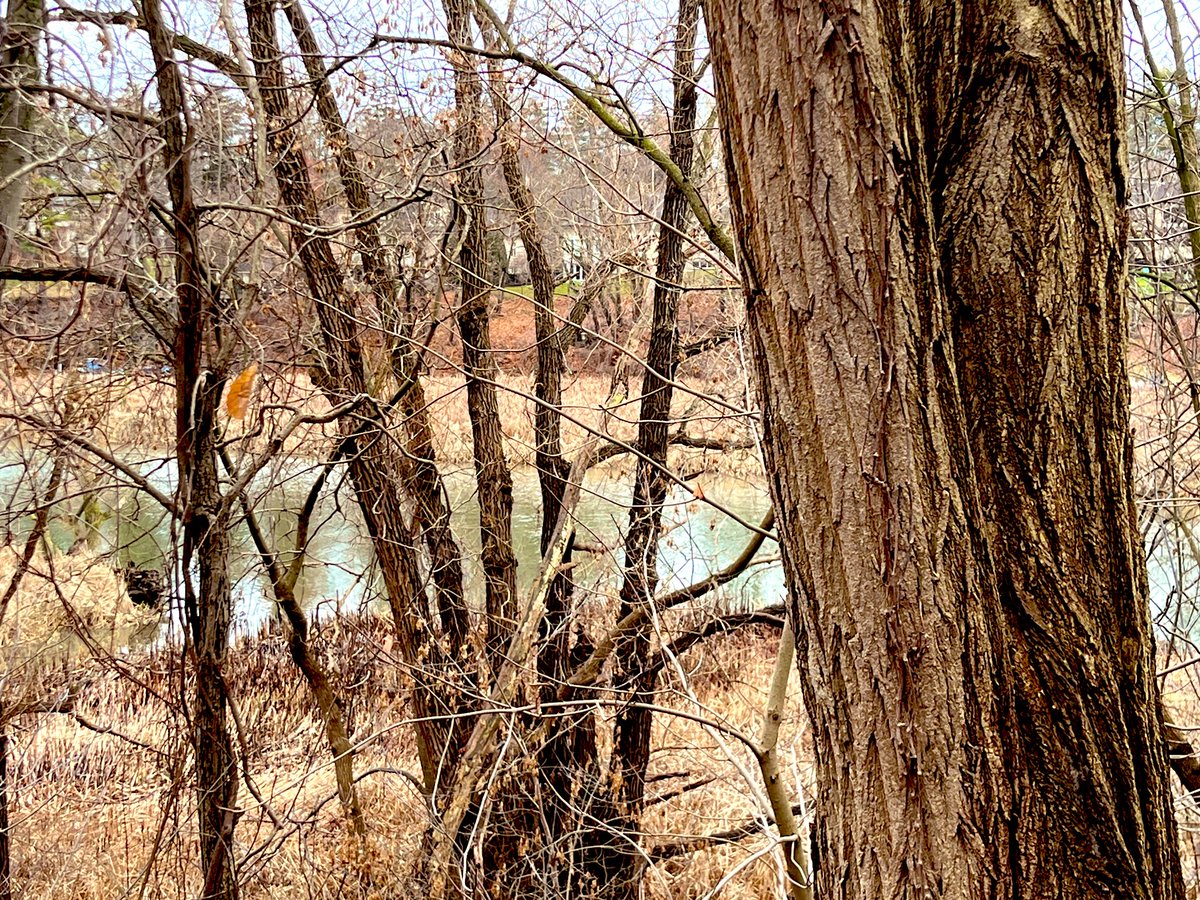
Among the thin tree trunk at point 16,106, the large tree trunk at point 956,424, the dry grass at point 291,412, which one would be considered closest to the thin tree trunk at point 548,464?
the dry grass at point 291,412

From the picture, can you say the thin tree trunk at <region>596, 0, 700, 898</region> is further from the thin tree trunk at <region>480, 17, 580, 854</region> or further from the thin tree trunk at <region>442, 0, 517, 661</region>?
the thin tree trunk at <region>442, 0, 517, 661</region>

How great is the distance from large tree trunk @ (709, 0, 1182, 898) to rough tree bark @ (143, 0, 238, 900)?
2.70m

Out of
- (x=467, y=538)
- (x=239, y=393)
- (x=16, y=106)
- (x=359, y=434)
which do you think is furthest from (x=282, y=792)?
(x=16, y=106)

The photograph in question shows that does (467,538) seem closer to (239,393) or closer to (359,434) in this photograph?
(359,434)

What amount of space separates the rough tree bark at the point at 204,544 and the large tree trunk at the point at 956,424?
270cm

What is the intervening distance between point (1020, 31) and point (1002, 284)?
40 centimetres

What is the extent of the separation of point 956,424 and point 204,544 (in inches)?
124

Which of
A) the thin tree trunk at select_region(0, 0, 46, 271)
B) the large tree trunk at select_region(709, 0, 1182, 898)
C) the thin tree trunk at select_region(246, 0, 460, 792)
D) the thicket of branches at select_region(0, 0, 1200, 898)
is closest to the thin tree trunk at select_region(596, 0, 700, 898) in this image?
the thicket of branches at select_region(0, 0, 1200, 898)

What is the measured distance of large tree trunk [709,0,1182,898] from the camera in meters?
1.44

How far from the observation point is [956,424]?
1.48 m

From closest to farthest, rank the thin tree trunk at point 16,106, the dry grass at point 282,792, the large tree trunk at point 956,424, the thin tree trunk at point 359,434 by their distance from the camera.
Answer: the large tree trunk at point 956,424, the thin tree trunk at point 16,106, the thin tree trunk at point 359,434, the dry grass at point 282,792

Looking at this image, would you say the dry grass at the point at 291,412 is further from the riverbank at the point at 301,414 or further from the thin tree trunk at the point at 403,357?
the thin tree trunk at the point at 403,357

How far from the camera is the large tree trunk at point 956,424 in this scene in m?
1.44

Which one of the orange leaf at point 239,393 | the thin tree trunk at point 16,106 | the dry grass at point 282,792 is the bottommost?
the dry grass at point 282,792
